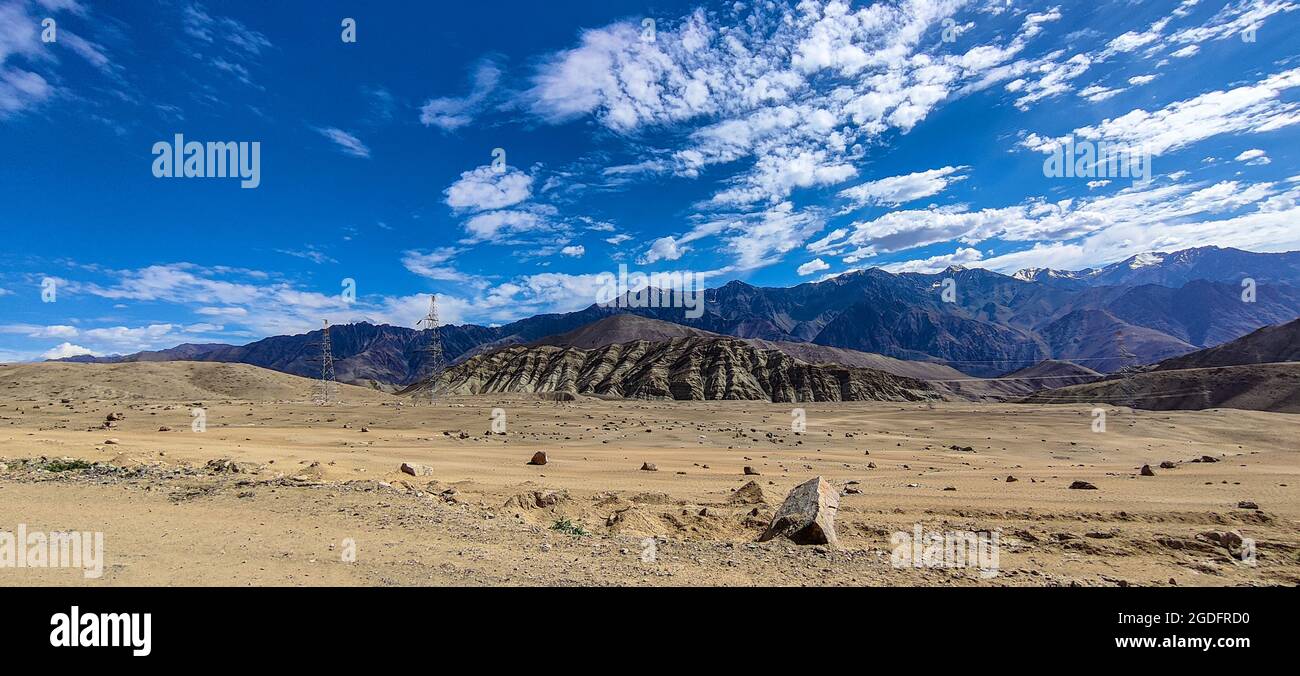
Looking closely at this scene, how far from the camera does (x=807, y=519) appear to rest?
945 cm

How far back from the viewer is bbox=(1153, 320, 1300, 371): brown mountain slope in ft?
339

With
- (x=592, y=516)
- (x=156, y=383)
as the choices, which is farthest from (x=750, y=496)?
(x=156, y=383)

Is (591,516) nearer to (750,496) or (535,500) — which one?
(535,500)

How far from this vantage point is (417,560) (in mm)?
7613

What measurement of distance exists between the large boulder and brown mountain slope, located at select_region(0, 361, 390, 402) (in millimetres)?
79811

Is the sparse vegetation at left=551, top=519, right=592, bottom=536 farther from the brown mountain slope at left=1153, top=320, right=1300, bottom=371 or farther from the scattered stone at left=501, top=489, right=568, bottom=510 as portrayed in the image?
the brown mountain slope at left=1153, top=320, right=1300, bottom=371

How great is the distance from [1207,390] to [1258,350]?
5171 centimetres

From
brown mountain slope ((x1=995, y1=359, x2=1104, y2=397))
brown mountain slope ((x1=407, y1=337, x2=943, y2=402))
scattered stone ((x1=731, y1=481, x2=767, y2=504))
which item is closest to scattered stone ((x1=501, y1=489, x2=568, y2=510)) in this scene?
scattered stone ((x1=731, y1=481, x2=767, y2=504))
